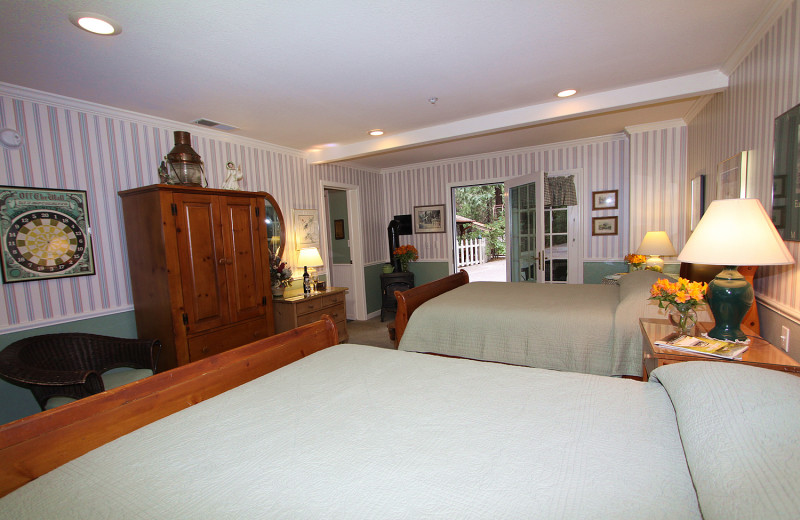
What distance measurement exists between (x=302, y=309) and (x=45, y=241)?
2.03m

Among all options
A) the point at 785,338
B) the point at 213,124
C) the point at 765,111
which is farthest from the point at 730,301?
the point at 213,124

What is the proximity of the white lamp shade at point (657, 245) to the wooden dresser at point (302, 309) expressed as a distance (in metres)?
3.39

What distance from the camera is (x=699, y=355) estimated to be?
168 centimetres

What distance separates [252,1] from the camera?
1.71 m

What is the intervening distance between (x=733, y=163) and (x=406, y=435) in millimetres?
3030

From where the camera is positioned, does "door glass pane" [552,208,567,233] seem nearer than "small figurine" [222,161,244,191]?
No

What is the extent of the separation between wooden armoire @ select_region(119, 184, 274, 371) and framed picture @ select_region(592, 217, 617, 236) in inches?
164

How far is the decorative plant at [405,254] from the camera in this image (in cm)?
593

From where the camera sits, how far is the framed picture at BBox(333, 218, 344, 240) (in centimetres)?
595

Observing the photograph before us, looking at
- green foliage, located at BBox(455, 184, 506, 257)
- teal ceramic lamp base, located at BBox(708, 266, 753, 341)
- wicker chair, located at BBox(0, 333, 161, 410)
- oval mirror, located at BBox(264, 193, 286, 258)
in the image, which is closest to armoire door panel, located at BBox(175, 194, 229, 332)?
wicker chair, located at BBox(0, 333, 161, 410)

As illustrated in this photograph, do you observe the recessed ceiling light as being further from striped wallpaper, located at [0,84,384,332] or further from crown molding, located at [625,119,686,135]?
crown molding, located at [625,119,686,135]

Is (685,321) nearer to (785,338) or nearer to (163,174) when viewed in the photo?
(785,338)

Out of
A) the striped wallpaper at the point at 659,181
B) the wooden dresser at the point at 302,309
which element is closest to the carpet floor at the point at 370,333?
the wooden dresser at the point at 302,309

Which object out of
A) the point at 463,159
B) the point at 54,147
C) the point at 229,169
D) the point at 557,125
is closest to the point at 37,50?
the point at 54,147
